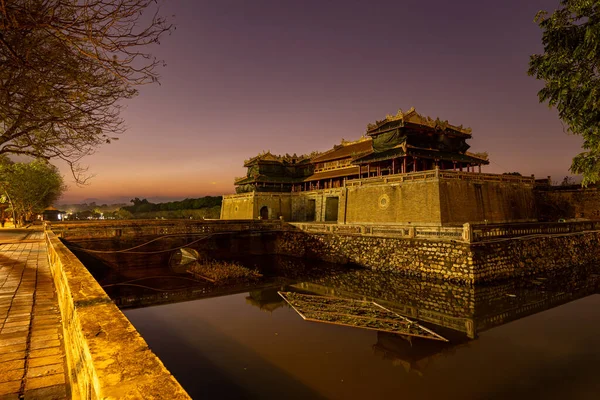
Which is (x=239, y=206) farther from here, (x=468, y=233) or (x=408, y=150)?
(x=468, y=233)

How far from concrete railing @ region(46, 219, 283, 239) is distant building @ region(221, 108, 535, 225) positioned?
900cm

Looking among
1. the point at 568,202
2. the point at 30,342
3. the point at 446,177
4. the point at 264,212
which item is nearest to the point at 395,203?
the point at 446,177

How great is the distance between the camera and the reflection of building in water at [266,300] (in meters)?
14.6

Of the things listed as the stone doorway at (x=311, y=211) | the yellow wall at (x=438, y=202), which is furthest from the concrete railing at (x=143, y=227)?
the stone doorway at (x=311, y=211)

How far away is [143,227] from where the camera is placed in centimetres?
2102

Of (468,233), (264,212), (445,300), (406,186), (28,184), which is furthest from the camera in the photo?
(264,212)

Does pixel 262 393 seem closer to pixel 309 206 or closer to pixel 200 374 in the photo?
pixel 200 374

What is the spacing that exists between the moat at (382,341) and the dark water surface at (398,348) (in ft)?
0.13

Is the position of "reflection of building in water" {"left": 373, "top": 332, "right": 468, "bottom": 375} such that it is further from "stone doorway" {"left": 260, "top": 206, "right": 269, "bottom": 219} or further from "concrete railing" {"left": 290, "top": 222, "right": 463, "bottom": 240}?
"stone doorway" {"left": 260, "top": 206, "right": 269, "bottom": 219}

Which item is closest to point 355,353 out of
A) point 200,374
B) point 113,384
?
point 200,374

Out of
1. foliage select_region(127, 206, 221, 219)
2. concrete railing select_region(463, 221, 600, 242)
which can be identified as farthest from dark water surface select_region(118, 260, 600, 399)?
foliage select_region(127, 206, 221, 219)

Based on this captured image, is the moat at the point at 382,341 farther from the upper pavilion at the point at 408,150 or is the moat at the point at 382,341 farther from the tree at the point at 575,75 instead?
the upper pavilion at the point at 408,150

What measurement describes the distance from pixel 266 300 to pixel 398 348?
24.3 ft

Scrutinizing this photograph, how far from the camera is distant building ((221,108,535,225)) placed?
2231 cm
